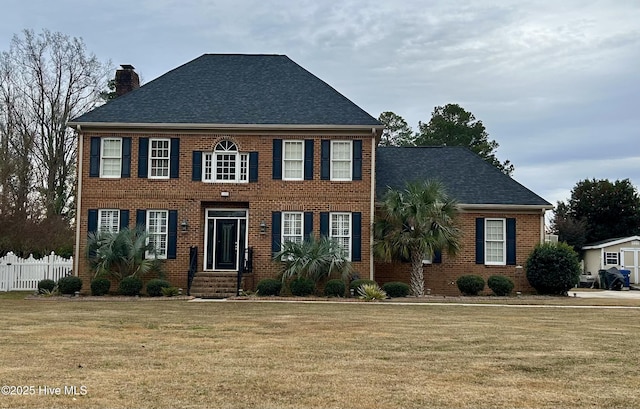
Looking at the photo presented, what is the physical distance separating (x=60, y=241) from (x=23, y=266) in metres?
7.33

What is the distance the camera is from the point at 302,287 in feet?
69.5

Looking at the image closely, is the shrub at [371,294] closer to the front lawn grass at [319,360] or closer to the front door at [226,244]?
the front door at [226,244]

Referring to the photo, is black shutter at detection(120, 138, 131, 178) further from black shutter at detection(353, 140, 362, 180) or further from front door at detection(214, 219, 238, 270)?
black shutter at detection(353, 140, 362, 180)

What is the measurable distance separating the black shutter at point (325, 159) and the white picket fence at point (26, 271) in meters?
10.1

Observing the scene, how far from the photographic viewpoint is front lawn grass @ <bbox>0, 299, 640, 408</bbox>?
6.40 meters

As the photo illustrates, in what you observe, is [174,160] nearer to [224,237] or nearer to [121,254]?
[224,237]

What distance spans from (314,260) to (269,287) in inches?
65.1

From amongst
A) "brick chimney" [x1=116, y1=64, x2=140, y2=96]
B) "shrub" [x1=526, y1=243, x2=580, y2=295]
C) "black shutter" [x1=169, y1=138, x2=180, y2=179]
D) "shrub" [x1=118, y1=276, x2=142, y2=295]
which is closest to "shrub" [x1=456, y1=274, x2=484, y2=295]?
"shrub" [x1=526, y1=243, x2=580, y2=295]

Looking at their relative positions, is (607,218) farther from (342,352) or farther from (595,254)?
(342,352)

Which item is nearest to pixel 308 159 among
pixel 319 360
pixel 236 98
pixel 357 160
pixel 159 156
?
pixel 357 160

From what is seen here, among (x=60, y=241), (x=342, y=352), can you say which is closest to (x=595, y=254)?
(x=60, y=241)

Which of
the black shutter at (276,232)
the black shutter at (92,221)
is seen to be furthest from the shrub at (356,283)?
the black shutter at (92,221)

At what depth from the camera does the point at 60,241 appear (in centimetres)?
3195

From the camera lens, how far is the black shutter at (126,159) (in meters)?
Answer: 23.0
